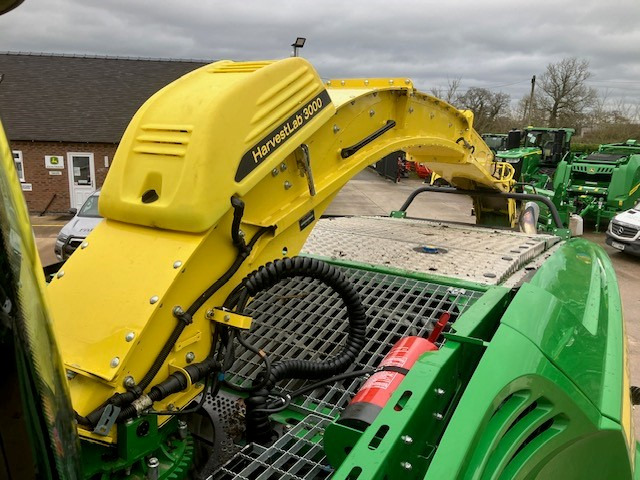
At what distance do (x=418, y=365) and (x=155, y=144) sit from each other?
1.40 meters

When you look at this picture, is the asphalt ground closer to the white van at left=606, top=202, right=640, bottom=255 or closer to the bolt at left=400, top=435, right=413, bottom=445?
the white van at left=606, top=202, right=640, bottom=255

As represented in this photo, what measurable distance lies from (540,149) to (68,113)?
16492mm

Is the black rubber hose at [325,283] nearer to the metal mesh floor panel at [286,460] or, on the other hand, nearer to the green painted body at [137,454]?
the metal mesh floor panel at [286,460]

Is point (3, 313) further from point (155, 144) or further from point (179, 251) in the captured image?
point (155, 144)

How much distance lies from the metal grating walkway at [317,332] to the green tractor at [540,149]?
14.0 meters

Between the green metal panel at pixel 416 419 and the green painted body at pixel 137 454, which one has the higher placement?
the green metal panel at pixel 416 419

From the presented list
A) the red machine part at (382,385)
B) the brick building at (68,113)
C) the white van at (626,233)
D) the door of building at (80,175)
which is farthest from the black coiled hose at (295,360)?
the door of building at (80,175)

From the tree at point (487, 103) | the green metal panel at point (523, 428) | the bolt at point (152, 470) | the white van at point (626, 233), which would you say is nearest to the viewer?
the green metal panel at point (523, 428)

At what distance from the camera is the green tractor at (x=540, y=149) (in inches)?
636

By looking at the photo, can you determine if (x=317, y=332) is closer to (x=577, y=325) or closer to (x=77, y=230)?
(x=577, y=325)

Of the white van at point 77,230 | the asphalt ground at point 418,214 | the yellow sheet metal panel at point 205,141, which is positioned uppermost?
the yellow sheet metal panel at point 205,141

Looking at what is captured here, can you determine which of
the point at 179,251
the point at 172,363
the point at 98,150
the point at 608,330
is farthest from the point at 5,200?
the point at 98,150

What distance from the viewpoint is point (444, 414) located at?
185 centimetres

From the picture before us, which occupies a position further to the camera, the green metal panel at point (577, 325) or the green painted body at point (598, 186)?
the green painted body at point (598, 186)
